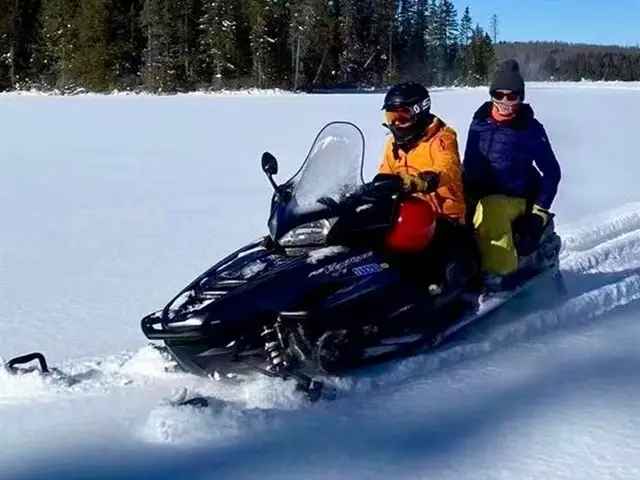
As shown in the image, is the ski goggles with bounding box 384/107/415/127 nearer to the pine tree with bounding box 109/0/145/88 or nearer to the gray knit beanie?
the gray knit beanie

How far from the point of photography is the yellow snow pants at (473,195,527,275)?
4.51 metres

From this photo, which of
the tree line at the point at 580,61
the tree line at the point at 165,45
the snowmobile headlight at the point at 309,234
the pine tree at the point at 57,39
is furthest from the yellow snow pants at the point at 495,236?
the tree line at the point at 580,61

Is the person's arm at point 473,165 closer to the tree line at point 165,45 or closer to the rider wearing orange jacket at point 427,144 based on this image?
the rider wearing orange jacket at point 427,144

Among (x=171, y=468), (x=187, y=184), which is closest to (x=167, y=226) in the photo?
(x=187, y=184)

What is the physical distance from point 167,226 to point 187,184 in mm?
2806

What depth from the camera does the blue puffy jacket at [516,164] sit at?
194 inches

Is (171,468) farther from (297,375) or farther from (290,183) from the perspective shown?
(290,183)

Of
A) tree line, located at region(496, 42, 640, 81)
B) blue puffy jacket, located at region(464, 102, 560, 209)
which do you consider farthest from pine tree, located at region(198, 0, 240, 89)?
tree line, located at region(496, 42, 640, 81)

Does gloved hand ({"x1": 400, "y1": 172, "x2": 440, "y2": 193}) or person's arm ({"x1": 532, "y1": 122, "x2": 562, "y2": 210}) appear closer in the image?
gloved hand ({"x1": 400, "y1": 172, "x2": 440, "y2": 193})

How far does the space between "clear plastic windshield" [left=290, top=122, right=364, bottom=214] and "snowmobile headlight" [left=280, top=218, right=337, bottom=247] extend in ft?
0.24

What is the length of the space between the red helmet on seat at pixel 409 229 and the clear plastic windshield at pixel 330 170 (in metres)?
0.25

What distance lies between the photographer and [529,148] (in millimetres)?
4941

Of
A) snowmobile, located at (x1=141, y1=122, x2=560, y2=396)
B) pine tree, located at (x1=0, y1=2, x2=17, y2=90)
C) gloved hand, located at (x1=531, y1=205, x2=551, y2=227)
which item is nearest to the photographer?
snowmobile, located at (x1=141, y1=122, x2=560, y2=396)

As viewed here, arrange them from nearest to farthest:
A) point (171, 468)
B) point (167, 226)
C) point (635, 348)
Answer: point (171, 468)
point (635, 348)
point (167, 226)
